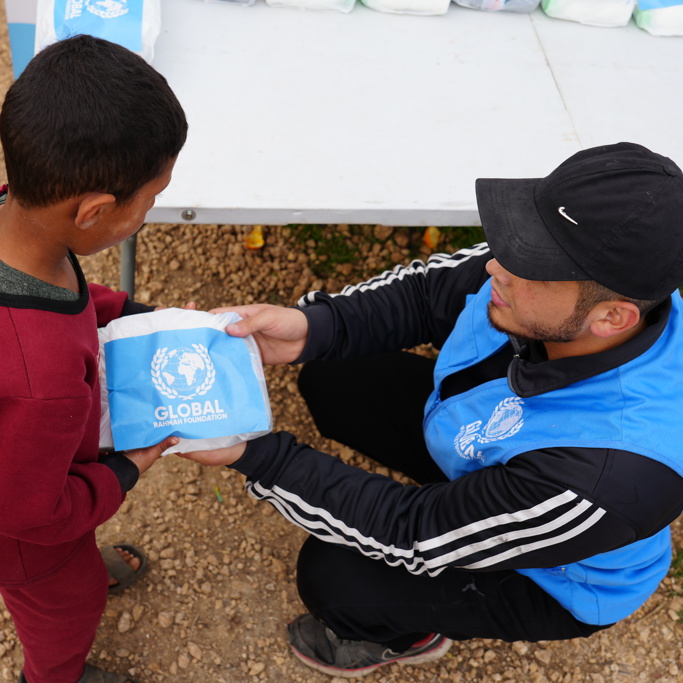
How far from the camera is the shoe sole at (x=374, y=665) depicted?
2323 millimetres

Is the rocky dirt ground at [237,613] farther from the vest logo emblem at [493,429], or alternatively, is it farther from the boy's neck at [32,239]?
the boy's neck at [32,239]

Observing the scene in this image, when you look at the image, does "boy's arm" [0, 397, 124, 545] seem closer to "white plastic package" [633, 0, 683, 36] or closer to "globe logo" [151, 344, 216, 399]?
"globe logo" [151, 344, 216, 399]

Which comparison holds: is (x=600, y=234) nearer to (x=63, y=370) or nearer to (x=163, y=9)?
(x=63, y=370)

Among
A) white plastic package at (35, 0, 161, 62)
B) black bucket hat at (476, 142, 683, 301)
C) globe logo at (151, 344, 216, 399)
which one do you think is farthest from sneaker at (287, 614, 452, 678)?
white plastic package at (35, 0, 161, 62)

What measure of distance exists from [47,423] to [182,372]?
1.46ft

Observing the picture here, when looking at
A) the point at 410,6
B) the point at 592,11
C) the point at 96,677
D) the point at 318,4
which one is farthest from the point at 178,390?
the point at 592,11

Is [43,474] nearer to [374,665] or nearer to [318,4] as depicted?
[374,665]

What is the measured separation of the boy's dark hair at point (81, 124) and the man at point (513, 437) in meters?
0.72

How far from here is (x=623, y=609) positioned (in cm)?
191

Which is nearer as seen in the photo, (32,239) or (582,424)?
(32,239)

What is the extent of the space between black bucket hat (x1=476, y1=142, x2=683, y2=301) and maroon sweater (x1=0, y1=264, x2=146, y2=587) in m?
0.91

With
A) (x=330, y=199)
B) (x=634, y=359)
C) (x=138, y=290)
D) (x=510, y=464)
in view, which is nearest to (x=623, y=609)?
(x=510, y=464)

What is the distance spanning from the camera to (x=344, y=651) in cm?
230

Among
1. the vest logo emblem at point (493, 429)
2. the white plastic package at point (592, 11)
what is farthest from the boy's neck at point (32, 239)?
the white plastic package at point (592, 11)
